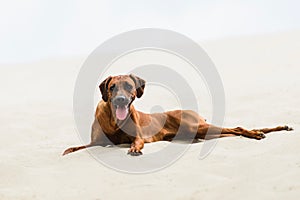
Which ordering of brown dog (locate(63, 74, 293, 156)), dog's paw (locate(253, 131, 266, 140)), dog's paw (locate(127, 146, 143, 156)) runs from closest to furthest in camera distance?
dog's paw (locate(127, 146, 143, 156))
brown dog (locate(63, 74, 293, 156))
dog's paw (locate(253, 131, 266, 140))

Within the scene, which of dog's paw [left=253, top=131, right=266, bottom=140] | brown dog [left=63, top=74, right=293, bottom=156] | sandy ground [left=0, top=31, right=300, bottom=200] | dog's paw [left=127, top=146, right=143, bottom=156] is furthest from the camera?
dog's paw [left=253, top=131, right=266, bottom=140]

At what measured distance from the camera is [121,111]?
4.85 metres

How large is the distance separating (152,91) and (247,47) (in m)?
6.71

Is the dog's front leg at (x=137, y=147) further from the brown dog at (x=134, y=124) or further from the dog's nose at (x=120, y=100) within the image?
the dog's nose at (x=120, y=100)

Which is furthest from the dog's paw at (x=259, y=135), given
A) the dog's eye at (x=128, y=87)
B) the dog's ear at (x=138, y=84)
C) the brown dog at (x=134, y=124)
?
the dog's eye at (x=128, y=87)

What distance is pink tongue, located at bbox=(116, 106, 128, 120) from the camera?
484cm

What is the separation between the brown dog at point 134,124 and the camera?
4816 millimetres

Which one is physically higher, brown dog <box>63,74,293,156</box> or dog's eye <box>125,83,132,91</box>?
dog's eye <box>125,83,132,91</box>

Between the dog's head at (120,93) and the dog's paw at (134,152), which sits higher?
the dog's head at (120,93)

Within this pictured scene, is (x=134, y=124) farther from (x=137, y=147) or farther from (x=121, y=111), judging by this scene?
(x=137, y=147)

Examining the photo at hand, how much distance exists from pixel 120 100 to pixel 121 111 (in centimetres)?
Result: 17

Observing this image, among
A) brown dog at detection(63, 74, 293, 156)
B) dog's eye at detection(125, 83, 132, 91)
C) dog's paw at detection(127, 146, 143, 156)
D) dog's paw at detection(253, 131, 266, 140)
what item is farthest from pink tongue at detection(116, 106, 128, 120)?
dog's paw at detection(253, 131, 266, 140)

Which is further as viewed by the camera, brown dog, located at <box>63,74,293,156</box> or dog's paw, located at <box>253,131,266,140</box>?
dog's paw, located at <box>253,131,266,140</box>

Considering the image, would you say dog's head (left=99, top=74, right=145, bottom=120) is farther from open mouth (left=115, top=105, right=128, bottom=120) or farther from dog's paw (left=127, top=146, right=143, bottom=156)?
dog's paw (left=127, top=146, right=143, bottom=156)
